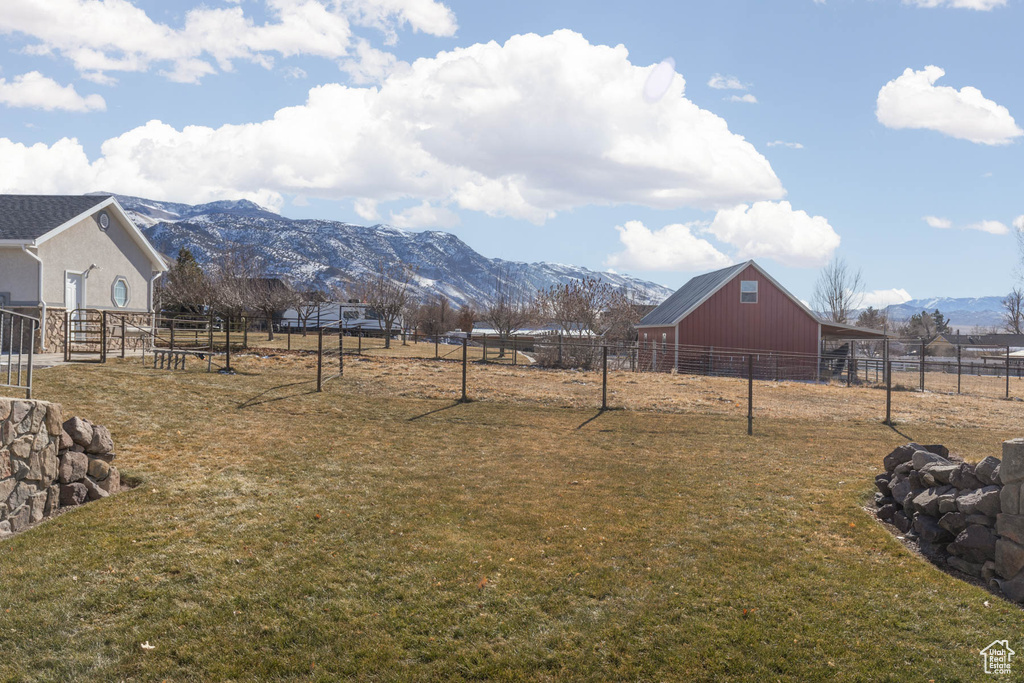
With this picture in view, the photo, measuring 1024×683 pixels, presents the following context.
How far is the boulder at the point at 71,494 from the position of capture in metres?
7.09

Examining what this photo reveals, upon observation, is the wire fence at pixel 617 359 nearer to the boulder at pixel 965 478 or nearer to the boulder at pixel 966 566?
the boulder at pixel 965 478

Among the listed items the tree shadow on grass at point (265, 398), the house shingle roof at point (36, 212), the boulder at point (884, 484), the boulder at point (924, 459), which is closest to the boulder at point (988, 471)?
the boulder at point (924, 459)

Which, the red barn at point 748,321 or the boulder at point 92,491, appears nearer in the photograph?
the boulder at point 92,491

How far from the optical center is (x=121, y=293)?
23703 millimetres

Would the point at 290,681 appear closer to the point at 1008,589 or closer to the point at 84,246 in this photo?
the point at 1008,589

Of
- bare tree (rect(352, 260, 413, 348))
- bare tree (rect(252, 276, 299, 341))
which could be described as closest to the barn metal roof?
bare tree (rect(352, 260, 413, 348))

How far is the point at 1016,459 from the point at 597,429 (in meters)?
7.69

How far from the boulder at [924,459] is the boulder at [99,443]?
9431 millimetres

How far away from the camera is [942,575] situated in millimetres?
5941

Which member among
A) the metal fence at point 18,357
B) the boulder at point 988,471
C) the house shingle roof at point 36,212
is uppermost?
the house shingle roof at point 36,212

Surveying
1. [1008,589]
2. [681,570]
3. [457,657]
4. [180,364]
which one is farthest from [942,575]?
[180,364]

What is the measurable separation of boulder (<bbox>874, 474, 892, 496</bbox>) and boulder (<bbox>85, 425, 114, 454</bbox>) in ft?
30.7

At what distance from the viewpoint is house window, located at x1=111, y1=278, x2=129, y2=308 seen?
23281 mm

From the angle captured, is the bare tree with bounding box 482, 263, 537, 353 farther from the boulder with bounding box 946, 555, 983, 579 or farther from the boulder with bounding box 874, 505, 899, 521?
the boulder with bounding box 946, 555, 983, 579
